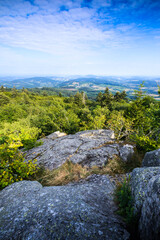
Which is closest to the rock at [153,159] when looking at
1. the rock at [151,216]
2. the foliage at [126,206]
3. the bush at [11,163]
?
the foliage at [126,206]

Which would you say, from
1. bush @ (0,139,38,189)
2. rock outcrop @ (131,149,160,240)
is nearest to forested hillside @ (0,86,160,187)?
bush @ (0,139,38,189)

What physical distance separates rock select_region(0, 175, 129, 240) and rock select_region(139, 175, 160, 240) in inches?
25.2

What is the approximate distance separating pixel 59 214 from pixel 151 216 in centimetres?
315

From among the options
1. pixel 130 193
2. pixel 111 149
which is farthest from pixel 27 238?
pixel 111 149

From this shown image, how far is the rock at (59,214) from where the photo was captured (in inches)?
136

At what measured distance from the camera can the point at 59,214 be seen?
4.11 m

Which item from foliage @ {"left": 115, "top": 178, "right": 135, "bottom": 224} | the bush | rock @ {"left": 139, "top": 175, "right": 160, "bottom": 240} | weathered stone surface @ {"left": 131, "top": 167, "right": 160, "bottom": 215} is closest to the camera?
rock @ {"left": 139, "top": 175, "right": 160, "bottom": 240}

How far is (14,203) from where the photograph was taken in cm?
508

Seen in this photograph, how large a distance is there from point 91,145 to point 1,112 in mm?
47476

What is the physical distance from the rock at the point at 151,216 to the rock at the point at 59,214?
64 cm

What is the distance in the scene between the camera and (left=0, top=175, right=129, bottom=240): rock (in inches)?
136

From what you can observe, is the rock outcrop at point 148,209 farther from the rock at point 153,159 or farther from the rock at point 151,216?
the rock at point 153,159

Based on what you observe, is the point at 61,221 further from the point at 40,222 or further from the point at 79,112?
the point at 79,112

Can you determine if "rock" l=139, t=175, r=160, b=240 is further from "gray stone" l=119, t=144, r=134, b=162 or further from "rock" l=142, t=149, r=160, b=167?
"gray stone" l=119, t=144, r=134, b=162
